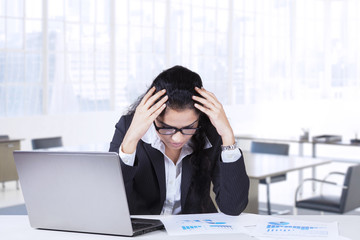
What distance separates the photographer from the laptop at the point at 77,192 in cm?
212

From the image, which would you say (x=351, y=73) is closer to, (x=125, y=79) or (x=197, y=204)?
(x=125, y=79)

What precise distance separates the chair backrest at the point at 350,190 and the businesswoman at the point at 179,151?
2.62m

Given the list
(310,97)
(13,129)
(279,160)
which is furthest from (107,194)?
(310,97)

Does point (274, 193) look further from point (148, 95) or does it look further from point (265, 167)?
point (148, 95)

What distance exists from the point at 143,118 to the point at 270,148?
434cm

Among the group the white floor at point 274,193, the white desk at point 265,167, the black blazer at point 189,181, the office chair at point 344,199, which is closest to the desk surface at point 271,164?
the white desk at point 265,167

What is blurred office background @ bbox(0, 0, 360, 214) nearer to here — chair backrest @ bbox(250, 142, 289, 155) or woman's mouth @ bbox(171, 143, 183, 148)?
chair backrest @ bbox(250, 142, 289, 155)

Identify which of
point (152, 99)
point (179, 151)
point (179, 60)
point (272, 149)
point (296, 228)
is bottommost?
point (272, 149)

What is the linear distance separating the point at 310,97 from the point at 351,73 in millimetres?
1174

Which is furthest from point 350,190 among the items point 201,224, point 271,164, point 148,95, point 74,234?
point 74,234

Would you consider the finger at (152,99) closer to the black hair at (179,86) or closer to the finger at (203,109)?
the black hair at (179,86)

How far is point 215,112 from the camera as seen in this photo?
8.18ft

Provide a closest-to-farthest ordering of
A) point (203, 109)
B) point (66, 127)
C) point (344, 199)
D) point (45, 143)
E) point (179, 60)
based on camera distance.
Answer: point (203, 109) → point (344, 199) → point (45, 143) → point (66, 127) → point (179, 60)

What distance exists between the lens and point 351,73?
1452 cm
